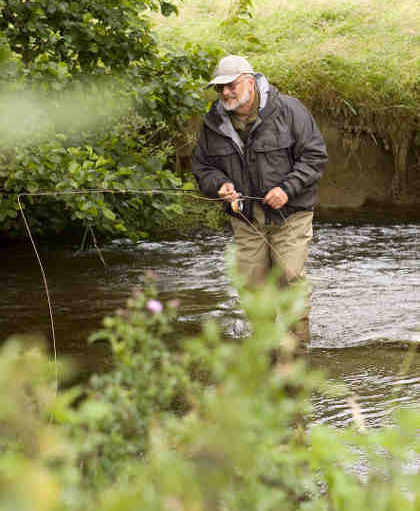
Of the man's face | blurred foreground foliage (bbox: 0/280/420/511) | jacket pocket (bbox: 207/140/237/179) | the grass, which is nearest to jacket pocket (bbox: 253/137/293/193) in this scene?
jacket pocket (bbox: 207/140/237/179)

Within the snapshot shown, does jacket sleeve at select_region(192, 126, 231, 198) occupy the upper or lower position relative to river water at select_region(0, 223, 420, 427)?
upper

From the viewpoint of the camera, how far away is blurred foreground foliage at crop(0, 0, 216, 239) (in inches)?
257

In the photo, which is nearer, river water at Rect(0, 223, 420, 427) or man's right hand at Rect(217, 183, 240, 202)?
man's right hand at Rect(217, 183, 240, 202)

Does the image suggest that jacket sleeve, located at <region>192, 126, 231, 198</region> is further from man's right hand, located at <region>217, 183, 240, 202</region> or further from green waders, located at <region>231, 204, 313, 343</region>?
green waders, located at <region>231, 204, 313, 343</region>

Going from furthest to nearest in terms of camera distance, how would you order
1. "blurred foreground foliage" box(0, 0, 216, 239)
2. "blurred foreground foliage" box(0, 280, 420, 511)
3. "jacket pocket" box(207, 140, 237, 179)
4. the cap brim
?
1. "blurred foreground foliage" box(0, 0, 216, 239)
2. "jacket pocket" box(207, 140, 237, 179)
3. the cap brim
4. "blurred foreground foliage" box(0, 280, 420, 511)

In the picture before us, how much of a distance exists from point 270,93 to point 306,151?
0.43 meters

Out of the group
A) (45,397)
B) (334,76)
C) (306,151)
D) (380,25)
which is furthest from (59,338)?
(380,25)

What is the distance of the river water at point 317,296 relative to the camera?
5.44 metres

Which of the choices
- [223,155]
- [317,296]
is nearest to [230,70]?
[223,155]

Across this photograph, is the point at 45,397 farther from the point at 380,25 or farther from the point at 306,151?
the point at 380,25

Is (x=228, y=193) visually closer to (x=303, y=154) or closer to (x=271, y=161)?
(x=271, y=161)

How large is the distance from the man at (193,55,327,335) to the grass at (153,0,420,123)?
4.35m

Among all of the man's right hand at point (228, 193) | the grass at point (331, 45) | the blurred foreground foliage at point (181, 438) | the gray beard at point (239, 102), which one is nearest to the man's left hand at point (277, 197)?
the man's right hand at point (228, 193)

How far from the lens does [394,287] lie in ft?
25.6
